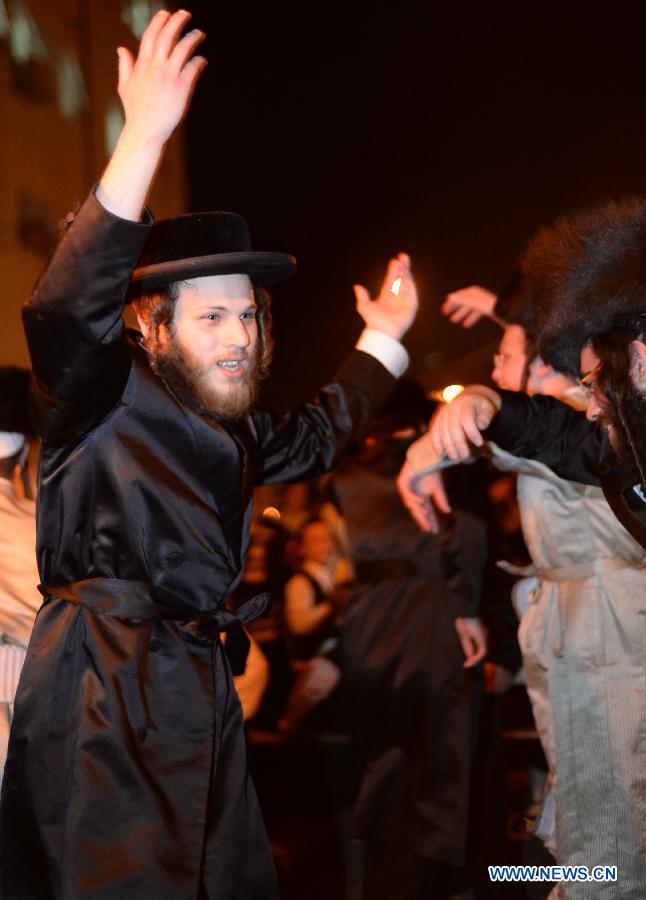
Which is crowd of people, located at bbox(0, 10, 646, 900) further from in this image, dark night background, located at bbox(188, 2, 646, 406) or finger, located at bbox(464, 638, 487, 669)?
dark night background, located at bbox(188, 2, 646, 406)

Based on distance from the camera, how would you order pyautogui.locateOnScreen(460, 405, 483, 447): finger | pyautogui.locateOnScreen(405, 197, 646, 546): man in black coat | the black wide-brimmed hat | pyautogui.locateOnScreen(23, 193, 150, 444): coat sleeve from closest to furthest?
pyautogui.locateOnScreen(23, 193, 150, 444): coat sleeve < the black wide-brimmed hat < pyautogui.locateOnScreen(405, 197, 646, 546): man in black coat < pyautogui.locateOnScreen(460, 405, 483, 447): finger

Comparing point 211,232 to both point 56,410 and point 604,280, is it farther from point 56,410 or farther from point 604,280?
point 604,280

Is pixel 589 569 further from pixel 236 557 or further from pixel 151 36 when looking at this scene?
pixel 151 36

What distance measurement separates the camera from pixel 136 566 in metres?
1.85

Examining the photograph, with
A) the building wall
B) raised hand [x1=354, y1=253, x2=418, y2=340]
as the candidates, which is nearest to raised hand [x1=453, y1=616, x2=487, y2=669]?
raised hand [x1=354, y1=253, x2=418, y2=340]

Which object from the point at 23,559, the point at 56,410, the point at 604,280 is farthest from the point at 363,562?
the point at 56,410

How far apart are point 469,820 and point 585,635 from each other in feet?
4.80

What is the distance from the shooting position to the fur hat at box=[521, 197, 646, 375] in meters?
2.14

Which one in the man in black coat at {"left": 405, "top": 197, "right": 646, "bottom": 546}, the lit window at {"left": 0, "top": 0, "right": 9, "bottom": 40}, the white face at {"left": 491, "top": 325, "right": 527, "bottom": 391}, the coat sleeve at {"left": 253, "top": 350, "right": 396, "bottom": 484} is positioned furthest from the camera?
the lit window at {"left": 0, "top": 0, "right": 9, "bottom": 40}

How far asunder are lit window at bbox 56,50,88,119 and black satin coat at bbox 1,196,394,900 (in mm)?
6403

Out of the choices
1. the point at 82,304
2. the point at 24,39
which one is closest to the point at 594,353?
the point at 82,304

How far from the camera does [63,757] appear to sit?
1.78 meters

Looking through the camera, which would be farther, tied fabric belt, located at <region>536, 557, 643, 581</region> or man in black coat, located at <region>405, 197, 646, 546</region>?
tied fabric belt, located at <region>536, 557, 643, 581</region>

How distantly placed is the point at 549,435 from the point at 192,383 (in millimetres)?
1096
